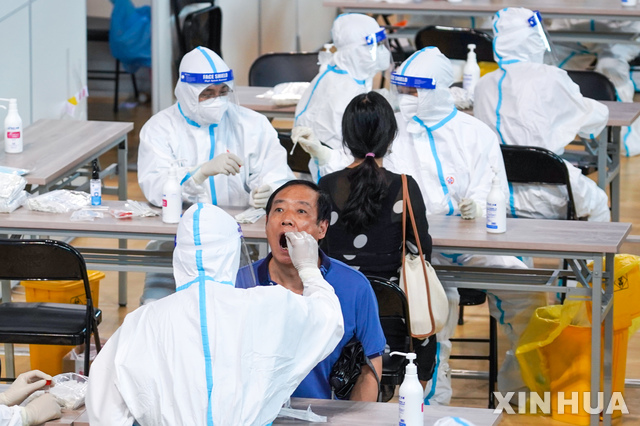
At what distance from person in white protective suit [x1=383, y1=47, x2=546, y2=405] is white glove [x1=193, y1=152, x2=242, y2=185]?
61 centimetres

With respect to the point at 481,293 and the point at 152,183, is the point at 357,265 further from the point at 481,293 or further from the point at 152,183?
the point at 152,183

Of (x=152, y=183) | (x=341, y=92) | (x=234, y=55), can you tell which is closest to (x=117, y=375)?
(x=152, y=183)

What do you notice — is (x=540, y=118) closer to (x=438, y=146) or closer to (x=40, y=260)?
(x=438, y=146)

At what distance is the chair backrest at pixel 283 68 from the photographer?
20.9 feet

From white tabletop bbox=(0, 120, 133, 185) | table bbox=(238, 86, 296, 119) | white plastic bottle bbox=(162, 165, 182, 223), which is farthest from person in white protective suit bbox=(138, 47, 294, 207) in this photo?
table bbox=(238, 86, 296, 119)

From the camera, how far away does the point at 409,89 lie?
4055mm

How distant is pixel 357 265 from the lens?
334 cm

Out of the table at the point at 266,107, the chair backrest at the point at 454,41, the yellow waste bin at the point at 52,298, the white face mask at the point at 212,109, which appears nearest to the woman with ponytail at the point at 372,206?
the white face mask at the point at 212,109

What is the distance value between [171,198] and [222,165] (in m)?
0.22

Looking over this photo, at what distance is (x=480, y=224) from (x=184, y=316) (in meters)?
1.81

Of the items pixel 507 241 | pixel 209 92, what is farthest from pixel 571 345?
pixel 209 92

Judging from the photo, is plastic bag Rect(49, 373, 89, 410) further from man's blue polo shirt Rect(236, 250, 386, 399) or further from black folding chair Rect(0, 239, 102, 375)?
black folding chair Rect(0, 239, 102, 375)

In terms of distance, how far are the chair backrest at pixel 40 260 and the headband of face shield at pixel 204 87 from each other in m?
0.92

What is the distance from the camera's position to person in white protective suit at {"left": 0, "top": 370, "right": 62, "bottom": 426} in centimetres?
235
